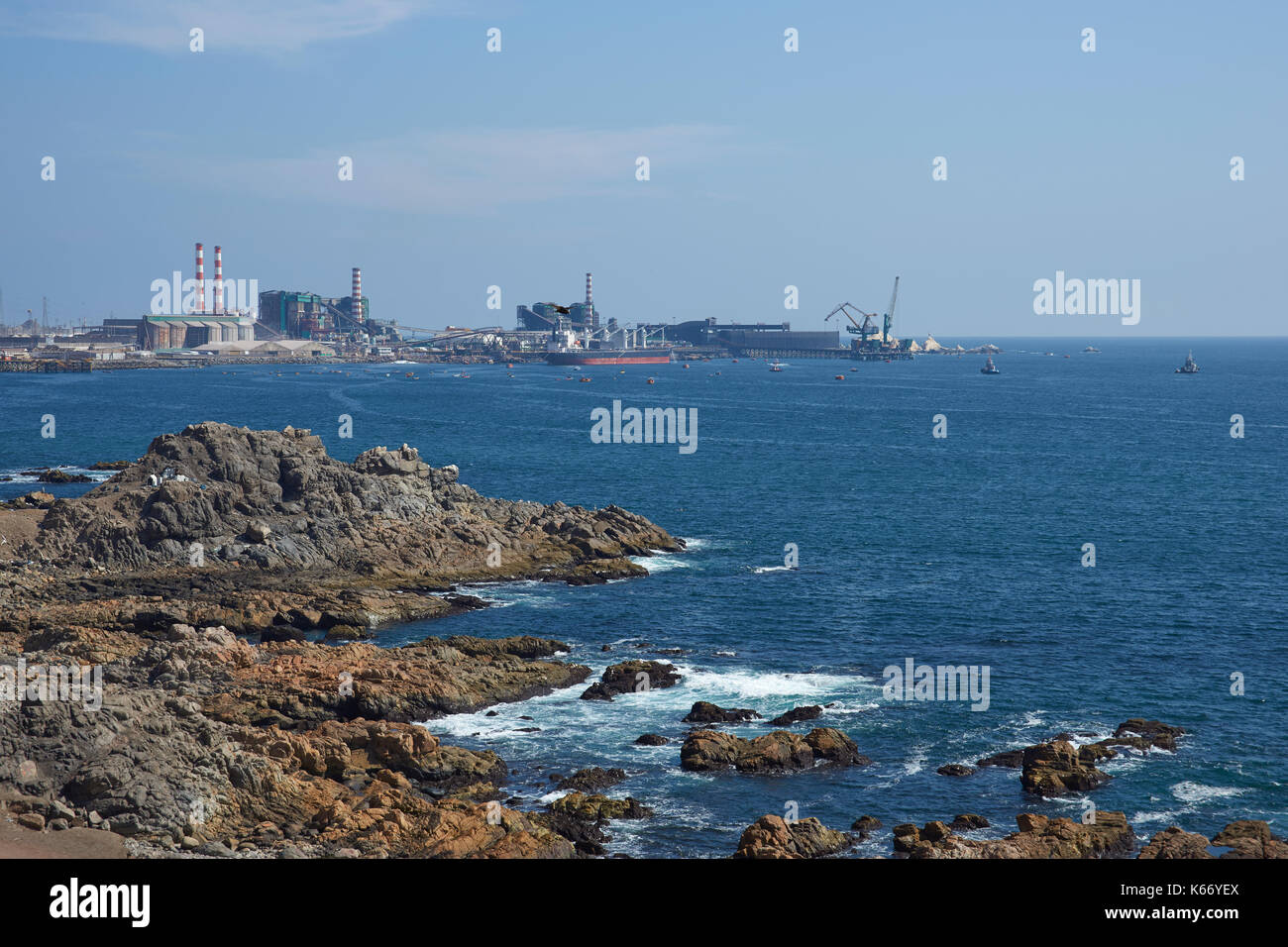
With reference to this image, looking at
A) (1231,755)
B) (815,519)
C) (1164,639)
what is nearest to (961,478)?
(815,519)

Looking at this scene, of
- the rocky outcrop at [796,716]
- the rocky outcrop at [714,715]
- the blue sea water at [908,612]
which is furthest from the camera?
the rocky outcrop at [714,715]

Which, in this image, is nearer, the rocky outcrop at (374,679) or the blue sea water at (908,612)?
the blue sea water at (908,612)

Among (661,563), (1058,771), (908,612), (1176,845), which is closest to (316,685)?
(1058,771)

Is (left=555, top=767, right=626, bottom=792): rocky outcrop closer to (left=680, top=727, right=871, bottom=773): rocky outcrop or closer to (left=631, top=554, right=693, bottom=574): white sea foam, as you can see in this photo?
(left=680, top=727, right=871, bottom=773): rocky outcrop

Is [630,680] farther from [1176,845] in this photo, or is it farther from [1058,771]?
[1176,845]

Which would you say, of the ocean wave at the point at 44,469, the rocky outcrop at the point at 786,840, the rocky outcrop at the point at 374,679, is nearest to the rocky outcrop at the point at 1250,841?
the rocky outcrop at the point at 786,840

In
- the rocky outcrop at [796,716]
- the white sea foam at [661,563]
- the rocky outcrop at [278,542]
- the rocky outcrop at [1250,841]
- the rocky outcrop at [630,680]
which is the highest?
the rocky outcrop at [278,542]

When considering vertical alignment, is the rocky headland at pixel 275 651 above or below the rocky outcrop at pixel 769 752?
above

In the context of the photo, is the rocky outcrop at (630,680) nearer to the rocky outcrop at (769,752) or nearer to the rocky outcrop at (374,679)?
the rocky outcrop at (374,679)
